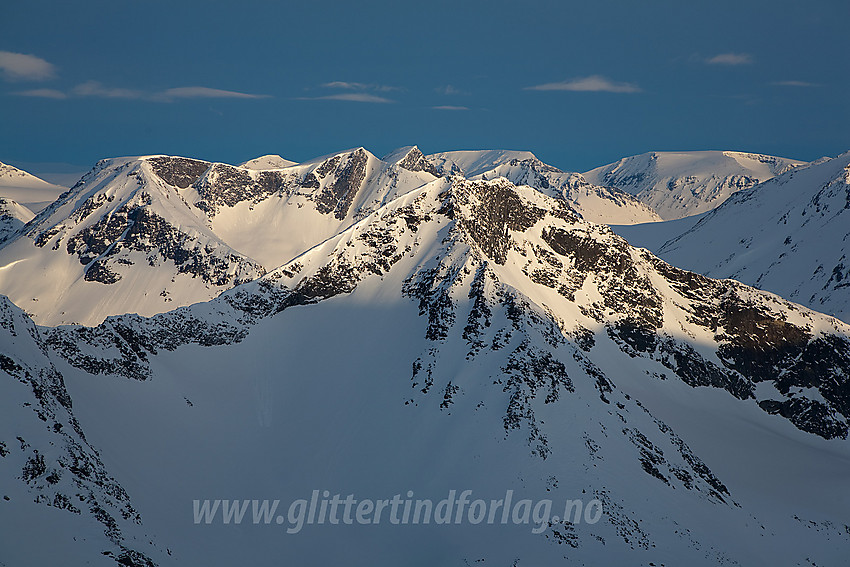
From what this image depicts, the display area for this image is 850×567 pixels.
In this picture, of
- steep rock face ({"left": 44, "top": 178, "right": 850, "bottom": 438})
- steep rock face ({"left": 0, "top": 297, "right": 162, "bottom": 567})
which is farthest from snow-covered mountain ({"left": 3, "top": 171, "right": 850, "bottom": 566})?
steep rock face ({"left": 0, "top": 297, "right": 162, "bottom": 567})

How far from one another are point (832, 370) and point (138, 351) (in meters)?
121

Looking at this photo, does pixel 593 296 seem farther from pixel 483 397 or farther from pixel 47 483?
pixel 47 483

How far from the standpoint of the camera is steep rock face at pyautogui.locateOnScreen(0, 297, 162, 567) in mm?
48219

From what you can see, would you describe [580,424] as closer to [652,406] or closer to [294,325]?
[652,406]

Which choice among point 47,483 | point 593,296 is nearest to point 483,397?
point 593,296

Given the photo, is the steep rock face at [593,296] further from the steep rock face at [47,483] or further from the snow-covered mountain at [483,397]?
the steep rock face at [47,483]

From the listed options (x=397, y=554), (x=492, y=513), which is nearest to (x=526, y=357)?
(x=492, y=513)

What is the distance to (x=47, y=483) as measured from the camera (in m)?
52.9

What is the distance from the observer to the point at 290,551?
81375 millimetres

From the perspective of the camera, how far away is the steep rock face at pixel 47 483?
158ft

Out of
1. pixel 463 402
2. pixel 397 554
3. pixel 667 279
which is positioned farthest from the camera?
pixel 667 279

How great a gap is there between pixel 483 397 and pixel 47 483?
186 feet

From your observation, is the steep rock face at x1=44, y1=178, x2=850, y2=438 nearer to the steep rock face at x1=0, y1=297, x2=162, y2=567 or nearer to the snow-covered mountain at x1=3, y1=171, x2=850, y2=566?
the snow-covered mountain at x1=3, y1=171, x2=850, y2=566

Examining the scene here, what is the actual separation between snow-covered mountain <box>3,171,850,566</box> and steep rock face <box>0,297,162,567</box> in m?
5.51
